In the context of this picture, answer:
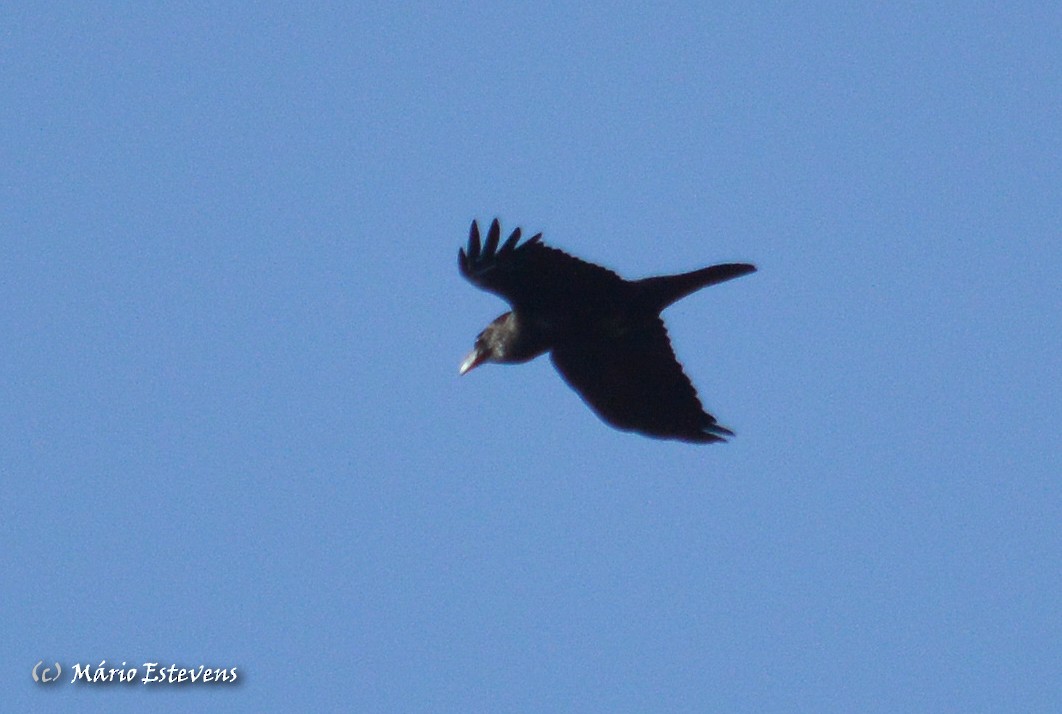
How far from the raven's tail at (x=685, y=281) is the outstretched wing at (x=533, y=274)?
190mm

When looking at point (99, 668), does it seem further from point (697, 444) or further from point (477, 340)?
point (697, 444)

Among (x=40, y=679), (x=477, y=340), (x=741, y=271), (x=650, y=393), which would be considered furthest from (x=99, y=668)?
(x=741, y=271)

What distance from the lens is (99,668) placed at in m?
10.3

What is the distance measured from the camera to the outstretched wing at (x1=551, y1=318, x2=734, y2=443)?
1087 cm

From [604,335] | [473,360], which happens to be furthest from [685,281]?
[473,360]

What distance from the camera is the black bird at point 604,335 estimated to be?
10.4m

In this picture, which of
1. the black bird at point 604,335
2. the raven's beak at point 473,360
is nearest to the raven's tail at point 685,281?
the black bird at point 604,335

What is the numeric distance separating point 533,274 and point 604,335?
732 mm

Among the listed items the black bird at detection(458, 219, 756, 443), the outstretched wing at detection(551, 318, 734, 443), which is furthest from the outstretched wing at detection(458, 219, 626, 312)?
the outstretched wing at detection(551, 318, 734, 443)

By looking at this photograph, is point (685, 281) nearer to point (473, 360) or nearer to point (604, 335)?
point (604, 335)

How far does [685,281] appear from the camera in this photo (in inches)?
410

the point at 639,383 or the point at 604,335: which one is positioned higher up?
the point at 604,335

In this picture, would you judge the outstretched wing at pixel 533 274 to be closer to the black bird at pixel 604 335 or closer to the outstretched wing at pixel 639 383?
the black bird at pixel 604 335

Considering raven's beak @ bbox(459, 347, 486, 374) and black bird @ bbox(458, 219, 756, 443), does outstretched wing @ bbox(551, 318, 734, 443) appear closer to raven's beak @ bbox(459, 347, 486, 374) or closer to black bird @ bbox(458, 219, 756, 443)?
black bird @ bbox(458, 219, 756, 443)
